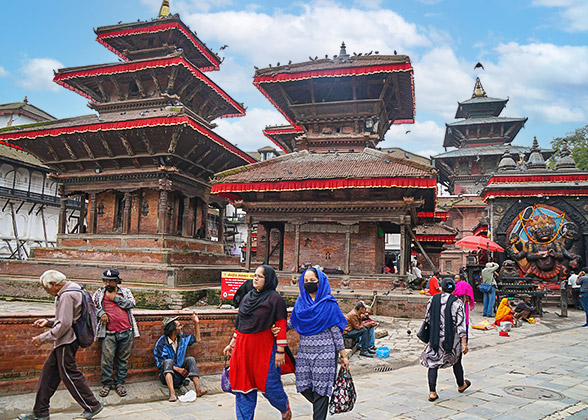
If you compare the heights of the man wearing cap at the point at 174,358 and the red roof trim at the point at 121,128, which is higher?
the red roof trim at the point at 121,128

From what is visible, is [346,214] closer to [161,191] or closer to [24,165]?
[161,191]

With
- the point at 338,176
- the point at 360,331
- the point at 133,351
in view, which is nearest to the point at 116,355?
the point at 133,351

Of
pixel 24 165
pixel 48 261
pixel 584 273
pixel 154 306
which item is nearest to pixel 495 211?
pixel 584 273

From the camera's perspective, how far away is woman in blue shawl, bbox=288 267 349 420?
13.6 feet

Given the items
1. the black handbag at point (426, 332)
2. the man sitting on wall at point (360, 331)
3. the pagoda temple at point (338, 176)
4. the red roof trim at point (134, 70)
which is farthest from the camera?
the red roof trim at point (134, 70)

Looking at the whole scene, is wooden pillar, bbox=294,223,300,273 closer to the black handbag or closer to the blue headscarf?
the black handbag

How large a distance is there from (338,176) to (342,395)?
10549 mm

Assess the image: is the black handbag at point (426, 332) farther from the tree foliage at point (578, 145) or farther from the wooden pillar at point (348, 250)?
the tree foliage at point (578, 145)

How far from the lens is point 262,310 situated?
4188 millimetres

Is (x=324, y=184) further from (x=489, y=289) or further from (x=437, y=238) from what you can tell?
(x=437, y=238)

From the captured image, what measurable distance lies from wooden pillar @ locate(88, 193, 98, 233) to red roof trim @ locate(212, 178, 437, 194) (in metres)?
7.40

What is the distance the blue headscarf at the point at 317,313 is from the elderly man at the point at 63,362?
2.42 m

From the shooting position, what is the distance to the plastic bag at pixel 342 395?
4.14m

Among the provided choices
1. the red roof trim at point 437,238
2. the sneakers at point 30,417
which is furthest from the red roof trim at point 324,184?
the red roof trim at point 437,238
